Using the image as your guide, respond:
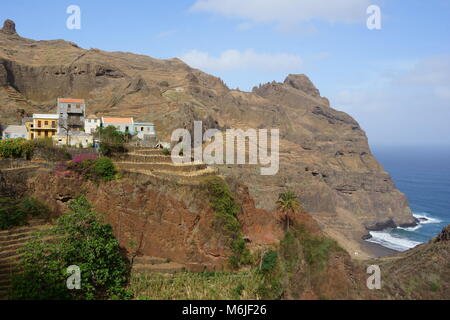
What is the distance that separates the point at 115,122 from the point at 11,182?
63.3 feet

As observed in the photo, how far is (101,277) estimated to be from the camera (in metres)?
25.7

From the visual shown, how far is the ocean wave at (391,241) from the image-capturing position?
78.1 meters

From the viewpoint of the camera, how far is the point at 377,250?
245 ft

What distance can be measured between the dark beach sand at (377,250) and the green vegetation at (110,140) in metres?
51.8

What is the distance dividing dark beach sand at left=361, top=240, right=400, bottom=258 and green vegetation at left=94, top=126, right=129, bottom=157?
51.8 meters

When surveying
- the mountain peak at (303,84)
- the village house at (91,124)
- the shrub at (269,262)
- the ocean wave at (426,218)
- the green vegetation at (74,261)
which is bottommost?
the ocean wave at (426,218)

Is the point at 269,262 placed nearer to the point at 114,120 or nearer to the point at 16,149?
the point at 16,149

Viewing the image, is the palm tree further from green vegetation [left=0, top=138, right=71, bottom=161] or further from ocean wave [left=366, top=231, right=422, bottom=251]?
ocean wave [left=366, top=231, right=422, bottom=251]

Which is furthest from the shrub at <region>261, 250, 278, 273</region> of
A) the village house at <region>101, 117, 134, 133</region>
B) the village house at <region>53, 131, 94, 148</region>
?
the village house at <region>101, 117, 134, 133</region>

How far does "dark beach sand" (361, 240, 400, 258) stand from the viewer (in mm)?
72000

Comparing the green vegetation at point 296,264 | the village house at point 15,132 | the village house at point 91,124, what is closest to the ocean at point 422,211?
the green vegetation at point 296,264

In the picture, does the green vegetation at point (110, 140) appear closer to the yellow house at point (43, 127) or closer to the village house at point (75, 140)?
the village house at point (75, 140)

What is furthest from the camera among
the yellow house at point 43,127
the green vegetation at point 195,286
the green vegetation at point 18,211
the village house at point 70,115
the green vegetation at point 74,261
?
the village house at point 70,115
